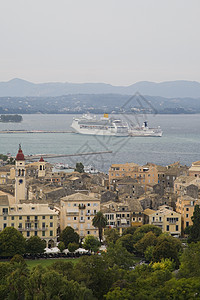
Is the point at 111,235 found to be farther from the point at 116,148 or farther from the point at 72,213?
the point at 116,148

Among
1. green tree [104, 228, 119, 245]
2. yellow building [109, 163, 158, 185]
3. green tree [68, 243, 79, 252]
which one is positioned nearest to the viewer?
green tree [68, 243, 79, 252]

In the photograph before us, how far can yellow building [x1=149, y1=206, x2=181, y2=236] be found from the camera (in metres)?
43.2

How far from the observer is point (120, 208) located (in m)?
43.9

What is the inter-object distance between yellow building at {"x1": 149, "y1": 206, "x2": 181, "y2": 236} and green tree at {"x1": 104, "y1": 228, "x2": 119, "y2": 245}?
3.99m

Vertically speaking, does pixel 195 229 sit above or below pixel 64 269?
below

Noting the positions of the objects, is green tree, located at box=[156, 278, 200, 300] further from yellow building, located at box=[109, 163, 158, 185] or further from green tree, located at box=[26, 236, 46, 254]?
yellow building, located at box=[109, 163, 158, 185]

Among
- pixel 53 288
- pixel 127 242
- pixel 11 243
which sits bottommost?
pixel 127 242

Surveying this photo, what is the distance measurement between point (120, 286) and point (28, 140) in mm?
135578

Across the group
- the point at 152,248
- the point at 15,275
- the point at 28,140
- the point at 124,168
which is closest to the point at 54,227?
the point at 152,248

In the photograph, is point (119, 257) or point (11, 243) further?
point (11, 243)

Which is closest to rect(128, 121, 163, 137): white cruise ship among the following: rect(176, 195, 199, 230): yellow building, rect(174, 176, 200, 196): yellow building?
rect(174, 176, 200, 196): yellow building

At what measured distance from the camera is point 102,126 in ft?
610

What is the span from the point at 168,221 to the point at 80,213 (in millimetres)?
6251

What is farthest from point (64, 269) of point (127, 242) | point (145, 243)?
point (127, 242)
